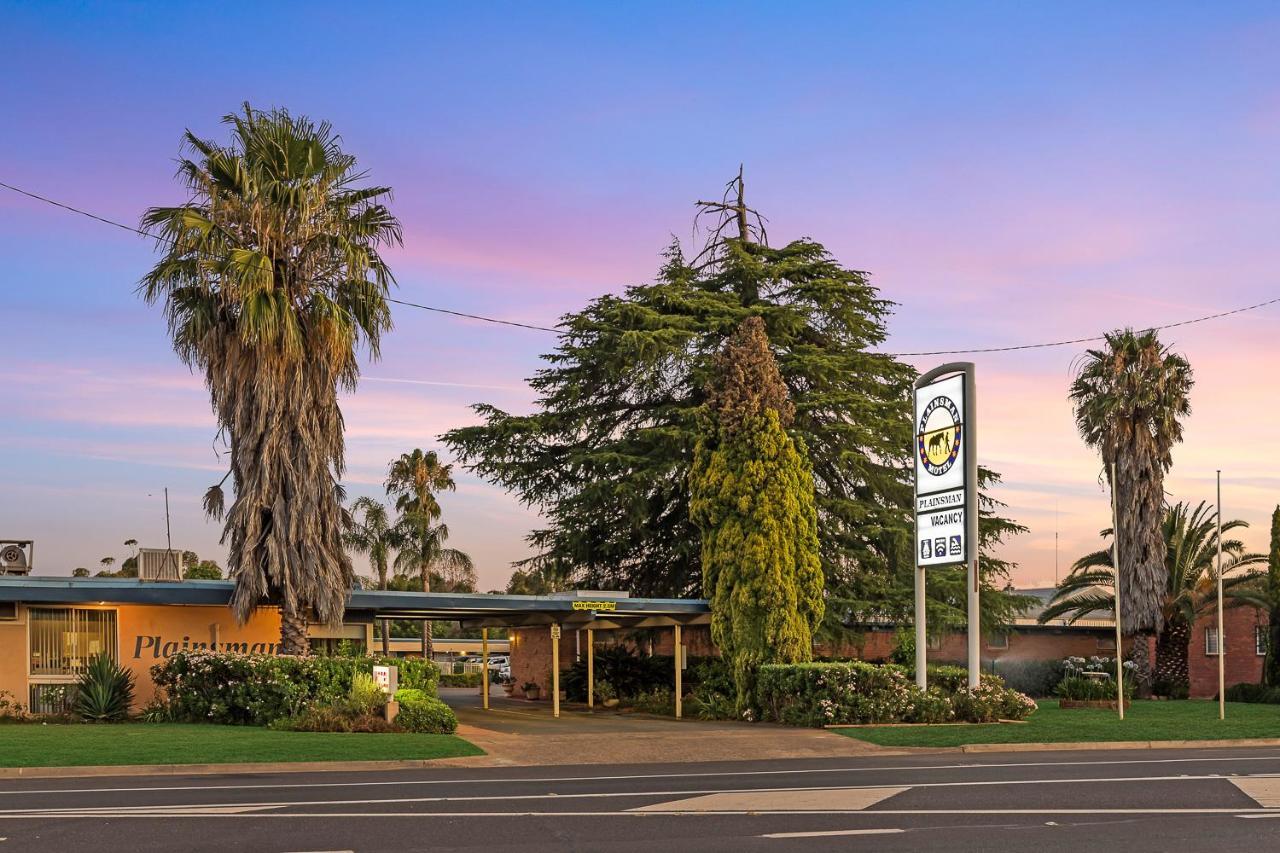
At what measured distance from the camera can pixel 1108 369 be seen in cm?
5016

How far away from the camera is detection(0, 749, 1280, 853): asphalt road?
1280 centimetres

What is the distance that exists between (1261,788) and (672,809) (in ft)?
24.3

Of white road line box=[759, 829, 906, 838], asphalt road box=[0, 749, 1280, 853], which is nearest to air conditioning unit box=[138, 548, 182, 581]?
asphalt road box=[0, 749, 1280, 853]

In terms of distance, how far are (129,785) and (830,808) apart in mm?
9315

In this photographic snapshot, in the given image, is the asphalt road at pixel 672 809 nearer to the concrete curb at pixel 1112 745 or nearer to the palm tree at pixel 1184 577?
the concrete curb at pixel 1112 745

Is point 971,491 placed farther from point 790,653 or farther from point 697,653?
point 697,653

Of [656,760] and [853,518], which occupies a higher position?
[853,518]

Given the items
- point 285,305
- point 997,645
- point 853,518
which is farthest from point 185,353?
point 997,645

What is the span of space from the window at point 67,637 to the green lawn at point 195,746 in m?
3.42

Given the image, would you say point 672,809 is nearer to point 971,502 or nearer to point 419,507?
point 971,502

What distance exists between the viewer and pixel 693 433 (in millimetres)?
43125

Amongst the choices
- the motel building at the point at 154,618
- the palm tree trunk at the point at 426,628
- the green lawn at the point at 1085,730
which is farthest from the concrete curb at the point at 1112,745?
the palm tree trunk at the point at 426,628

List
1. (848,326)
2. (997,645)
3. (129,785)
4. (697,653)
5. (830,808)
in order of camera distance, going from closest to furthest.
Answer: (830,808)
(129,785)
(697,653)
(848,326)
(997,645)

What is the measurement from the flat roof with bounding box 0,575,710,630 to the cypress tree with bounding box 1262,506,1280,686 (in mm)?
20482
